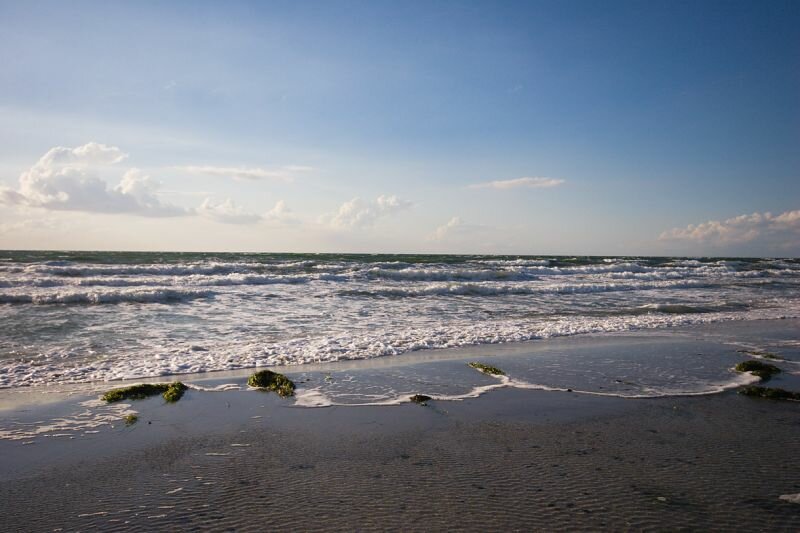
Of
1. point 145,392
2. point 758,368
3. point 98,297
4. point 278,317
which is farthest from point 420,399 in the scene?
point 98,297

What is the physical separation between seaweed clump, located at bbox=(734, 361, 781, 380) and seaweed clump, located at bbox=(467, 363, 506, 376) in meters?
4.75

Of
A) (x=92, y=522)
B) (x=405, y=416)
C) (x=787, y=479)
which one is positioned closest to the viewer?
(x=92, y=522)

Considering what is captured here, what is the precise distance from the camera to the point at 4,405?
267 inches

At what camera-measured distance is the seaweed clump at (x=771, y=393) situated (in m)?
7.09

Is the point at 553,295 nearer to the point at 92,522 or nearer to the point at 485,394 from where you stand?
the point at 485,394

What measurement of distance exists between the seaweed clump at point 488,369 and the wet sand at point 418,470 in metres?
1.92

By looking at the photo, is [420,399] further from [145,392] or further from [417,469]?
[145,392]

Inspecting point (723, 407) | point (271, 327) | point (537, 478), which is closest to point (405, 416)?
point (537, 478)

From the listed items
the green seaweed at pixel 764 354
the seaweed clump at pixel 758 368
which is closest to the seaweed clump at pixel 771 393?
the seaweed clump at pixel 758 368

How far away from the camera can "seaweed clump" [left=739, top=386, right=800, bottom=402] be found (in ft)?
23.3

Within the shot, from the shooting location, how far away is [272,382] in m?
7.72

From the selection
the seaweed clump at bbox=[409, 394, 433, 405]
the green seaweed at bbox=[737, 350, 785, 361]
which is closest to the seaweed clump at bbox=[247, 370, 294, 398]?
the seaweed clump at bbox=[409, 394, 433, 405]

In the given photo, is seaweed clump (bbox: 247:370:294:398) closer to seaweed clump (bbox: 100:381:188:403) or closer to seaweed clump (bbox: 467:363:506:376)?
seaweed clump (bbox: 100:381:188:403)

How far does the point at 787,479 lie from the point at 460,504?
3.30 meters
